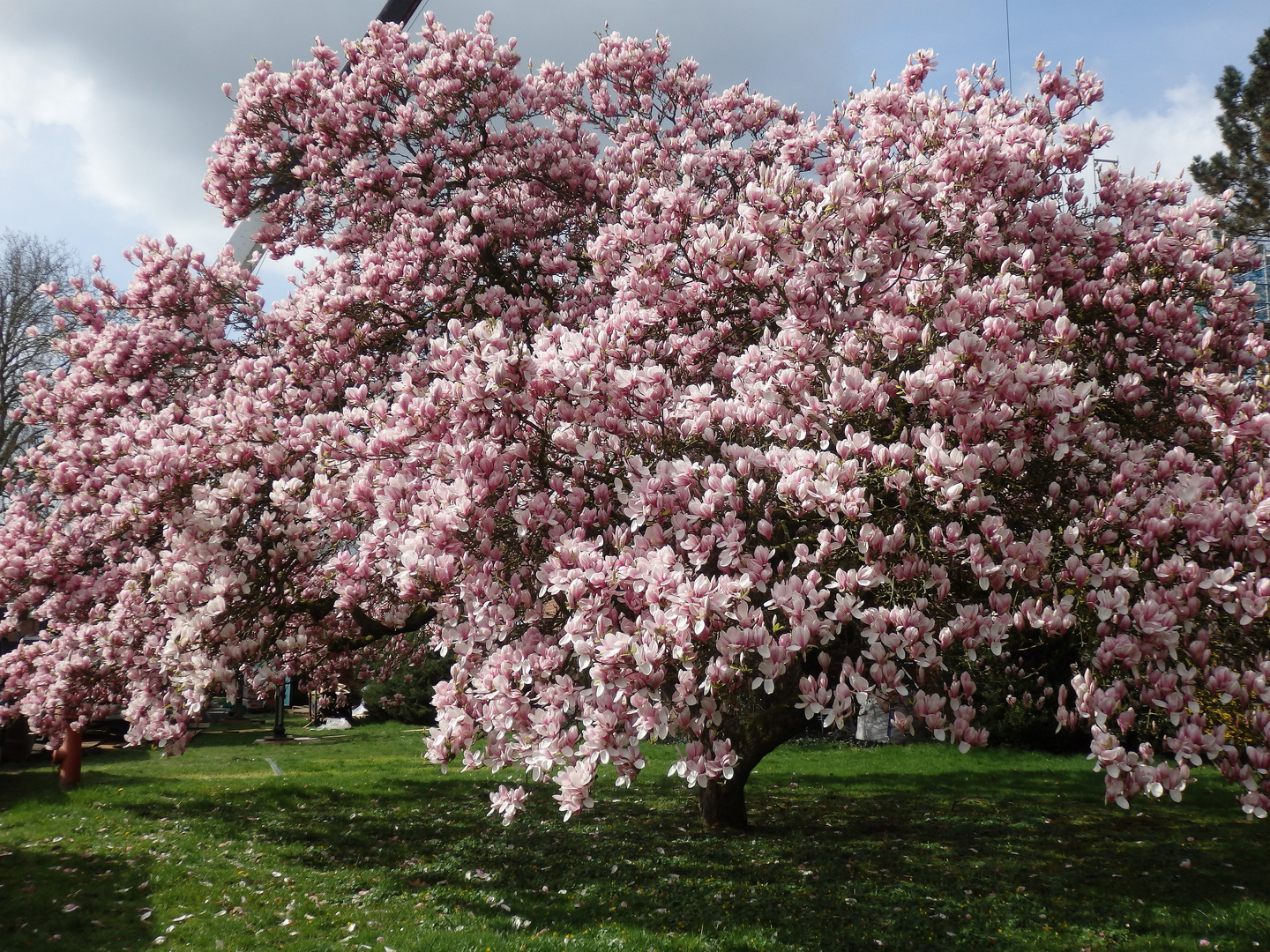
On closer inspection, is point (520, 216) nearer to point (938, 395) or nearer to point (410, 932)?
point (938, 395)

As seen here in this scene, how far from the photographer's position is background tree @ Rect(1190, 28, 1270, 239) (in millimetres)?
19984

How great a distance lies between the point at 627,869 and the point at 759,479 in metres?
5.65

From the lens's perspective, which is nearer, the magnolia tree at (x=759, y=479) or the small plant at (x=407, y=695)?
the magnolia tree at (x=759, y=479)

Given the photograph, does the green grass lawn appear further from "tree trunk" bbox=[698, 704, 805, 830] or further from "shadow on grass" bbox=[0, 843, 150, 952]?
"tree trunk" bbox=[698, 704, 805, 830]

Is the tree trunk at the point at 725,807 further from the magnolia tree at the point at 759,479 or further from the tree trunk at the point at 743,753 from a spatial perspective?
the magnolia tree at the point at 759,479

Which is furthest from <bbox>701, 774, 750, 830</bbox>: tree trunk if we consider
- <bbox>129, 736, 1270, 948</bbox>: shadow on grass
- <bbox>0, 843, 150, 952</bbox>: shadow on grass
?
<bbox>0, 843, 150, 952</bbox>: shadow on grass

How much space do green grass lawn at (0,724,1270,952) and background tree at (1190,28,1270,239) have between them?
13324mm

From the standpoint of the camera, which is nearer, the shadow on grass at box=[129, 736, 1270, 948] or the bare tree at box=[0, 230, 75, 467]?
the shadow on grass at box=[129, 736, 1270, 948]

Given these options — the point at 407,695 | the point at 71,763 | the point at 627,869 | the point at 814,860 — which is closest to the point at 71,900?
the point at 627,869

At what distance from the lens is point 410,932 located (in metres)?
7.15

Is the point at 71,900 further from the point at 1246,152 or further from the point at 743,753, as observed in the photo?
the point at 1246,152

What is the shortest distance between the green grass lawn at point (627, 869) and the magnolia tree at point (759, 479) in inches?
65.1

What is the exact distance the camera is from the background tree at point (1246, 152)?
65.6ft

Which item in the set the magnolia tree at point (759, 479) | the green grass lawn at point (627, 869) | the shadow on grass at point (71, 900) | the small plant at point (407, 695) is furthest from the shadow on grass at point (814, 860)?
the small plant at point (407, 695)
